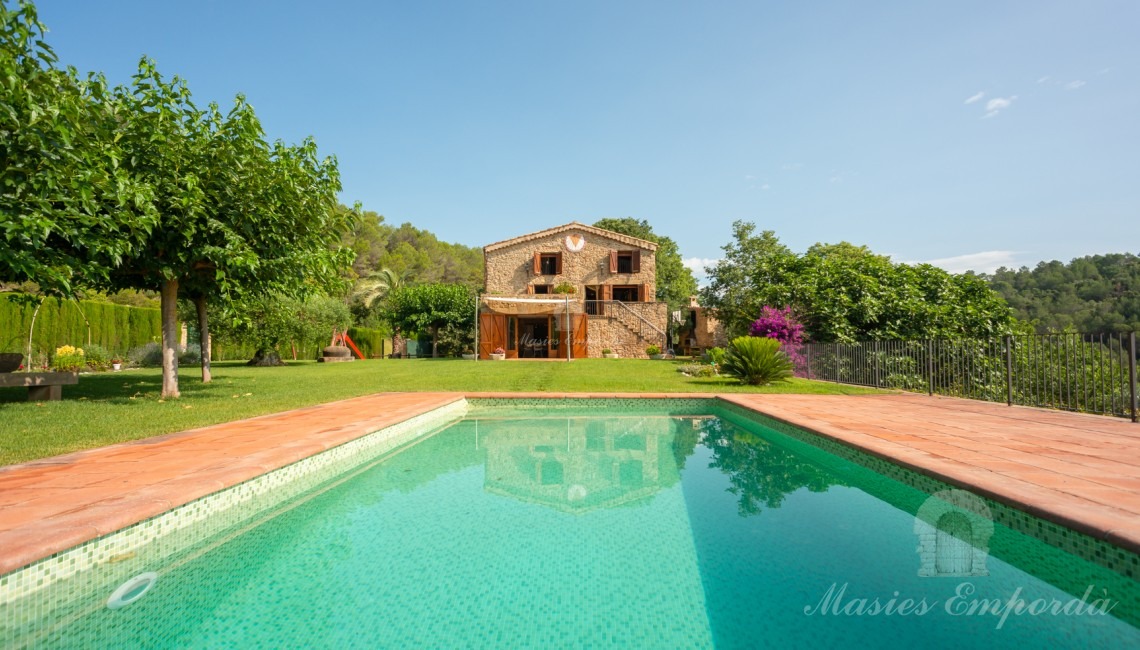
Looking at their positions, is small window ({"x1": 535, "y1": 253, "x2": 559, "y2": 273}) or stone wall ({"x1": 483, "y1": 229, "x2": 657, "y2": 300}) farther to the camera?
small window ({"x1": 535, "y1": 253, "x2": 559, "y2": 273})

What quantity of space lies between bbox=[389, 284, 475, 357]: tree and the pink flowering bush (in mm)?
16123

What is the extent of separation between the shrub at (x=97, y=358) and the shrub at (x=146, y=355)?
4.17 feet

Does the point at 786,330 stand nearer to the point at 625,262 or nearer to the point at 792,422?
the point at 792,422

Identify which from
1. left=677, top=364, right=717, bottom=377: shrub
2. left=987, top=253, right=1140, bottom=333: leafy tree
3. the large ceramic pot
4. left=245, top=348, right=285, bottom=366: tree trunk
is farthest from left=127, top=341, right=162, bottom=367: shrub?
left=987, top=253, right=1140, bottom=333: leafy tree

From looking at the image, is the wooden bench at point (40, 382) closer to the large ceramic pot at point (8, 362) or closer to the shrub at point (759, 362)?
the large ceramic pot at point (8, 362)

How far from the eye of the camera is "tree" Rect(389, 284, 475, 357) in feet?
87.5

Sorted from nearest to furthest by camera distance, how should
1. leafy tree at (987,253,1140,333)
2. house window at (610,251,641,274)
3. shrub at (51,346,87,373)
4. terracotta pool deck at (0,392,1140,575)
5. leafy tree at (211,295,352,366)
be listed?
terracotta pool deck at (0,392,1140,575) → shrub at (51,346,87,373) → leafy tree at (211,295,352,366) → house window at (610,251,641,274) → leafy tree at (987,253,1140,333)

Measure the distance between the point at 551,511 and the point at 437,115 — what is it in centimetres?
1561

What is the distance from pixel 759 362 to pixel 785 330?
3.78 meters

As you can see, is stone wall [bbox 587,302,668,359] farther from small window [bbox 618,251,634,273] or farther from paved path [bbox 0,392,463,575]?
paved path [bbox 0,392,463,575]

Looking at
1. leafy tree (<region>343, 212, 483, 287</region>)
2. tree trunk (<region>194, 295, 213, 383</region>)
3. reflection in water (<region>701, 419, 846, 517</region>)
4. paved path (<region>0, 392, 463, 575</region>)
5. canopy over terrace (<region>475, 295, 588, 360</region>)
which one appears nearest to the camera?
paved path (<region>0, 392, 463, 575</region>)

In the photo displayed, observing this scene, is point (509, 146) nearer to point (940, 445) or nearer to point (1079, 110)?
point (1079, 110)

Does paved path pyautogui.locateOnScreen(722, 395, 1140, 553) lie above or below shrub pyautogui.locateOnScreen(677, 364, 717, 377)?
above

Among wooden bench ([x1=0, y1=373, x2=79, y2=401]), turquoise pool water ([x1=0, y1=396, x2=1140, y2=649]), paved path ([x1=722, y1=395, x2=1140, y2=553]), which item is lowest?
turquoise pool water ([x1=0, y1=396, x2=1140, y2=649])
